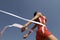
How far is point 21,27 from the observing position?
1199 centimetres

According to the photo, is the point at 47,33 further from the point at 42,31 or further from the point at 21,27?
the point at 21,27

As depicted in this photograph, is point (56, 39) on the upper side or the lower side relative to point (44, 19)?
lower

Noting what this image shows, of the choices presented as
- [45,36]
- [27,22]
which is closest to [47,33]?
[45,36]

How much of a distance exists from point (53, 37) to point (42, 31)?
0.52 m

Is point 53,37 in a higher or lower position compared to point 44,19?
lower

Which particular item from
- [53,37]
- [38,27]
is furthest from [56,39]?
[38,27]

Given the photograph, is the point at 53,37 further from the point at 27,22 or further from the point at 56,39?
the point at 27,22

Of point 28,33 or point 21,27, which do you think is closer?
point 21,27

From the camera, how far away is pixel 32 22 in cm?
1242

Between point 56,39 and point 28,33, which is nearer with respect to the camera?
point 56,39

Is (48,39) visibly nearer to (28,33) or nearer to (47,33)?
(47,33)

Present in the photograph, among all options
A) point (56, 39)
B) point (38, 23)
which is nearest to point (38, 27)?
point (38, 23)

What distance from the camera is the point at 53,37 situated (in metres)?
12.2

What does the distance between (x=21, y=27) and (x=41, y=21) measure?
103 cm
